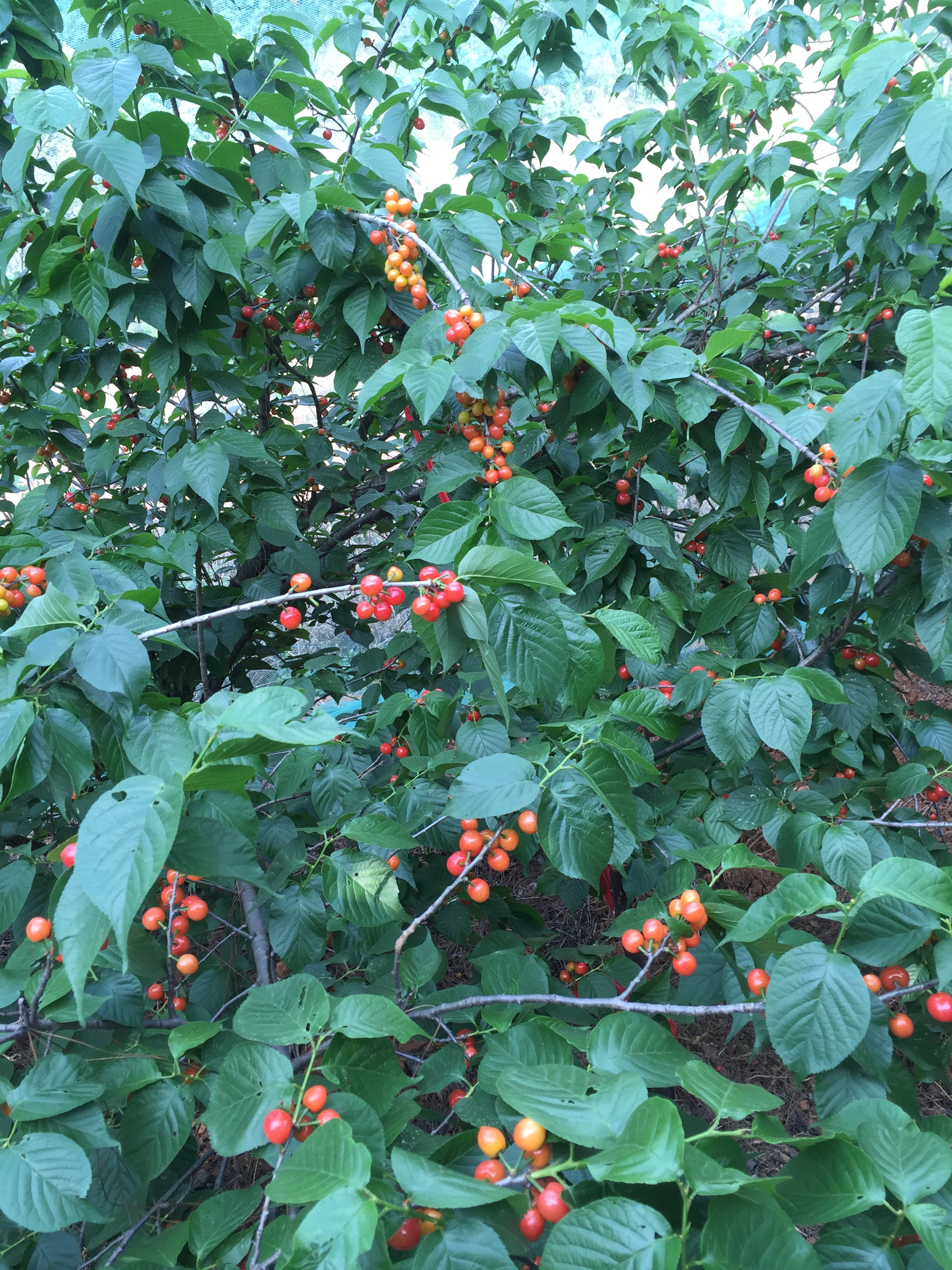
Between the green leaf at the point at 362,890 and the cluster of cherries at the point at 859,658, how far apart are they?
134 centimetres

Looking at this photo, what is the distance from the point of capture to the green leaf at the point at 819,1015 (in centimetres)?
79

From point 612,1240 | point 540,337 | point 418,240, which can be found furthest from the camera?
point 418,240

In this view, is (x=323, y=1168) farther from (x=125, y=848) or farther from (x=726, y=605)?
(x=726, y=605)

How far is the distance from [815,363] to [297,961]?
7.90 ft

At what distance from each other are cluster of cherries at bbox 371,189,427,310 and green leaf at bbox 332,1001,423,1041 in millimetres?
1468

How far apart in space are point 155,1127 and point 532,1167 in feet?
1.81

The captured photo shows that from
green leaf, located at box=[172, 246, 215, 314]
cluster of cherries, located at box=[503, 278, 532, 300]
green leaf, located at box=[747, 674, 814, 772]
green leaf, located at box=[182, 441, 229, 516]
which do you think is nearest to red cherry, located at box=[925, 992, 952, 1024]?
green leaf, located at box=[747, 674, 814, 772]

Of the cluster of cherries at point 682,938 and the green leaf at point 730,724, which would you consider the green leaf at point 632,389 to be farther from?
the cluster of cherries at point 682,938

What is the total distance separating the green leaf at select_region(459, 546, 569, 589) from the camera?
39.0 inches

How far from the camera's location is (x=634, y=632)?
1.27 m

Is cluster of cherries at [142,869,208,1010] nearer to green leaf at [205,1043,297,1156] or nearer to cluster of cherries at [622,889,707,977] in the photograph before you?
green leaf at [205,1043,297,1156]

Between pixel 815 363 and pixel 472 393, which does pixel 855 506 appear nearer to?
pixel 472 393

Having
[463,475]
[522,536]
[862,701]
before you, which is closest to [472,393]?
[463,475]

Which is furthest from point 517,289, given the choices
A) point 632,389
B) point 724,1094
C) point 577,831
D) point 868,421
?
point 724,1094
